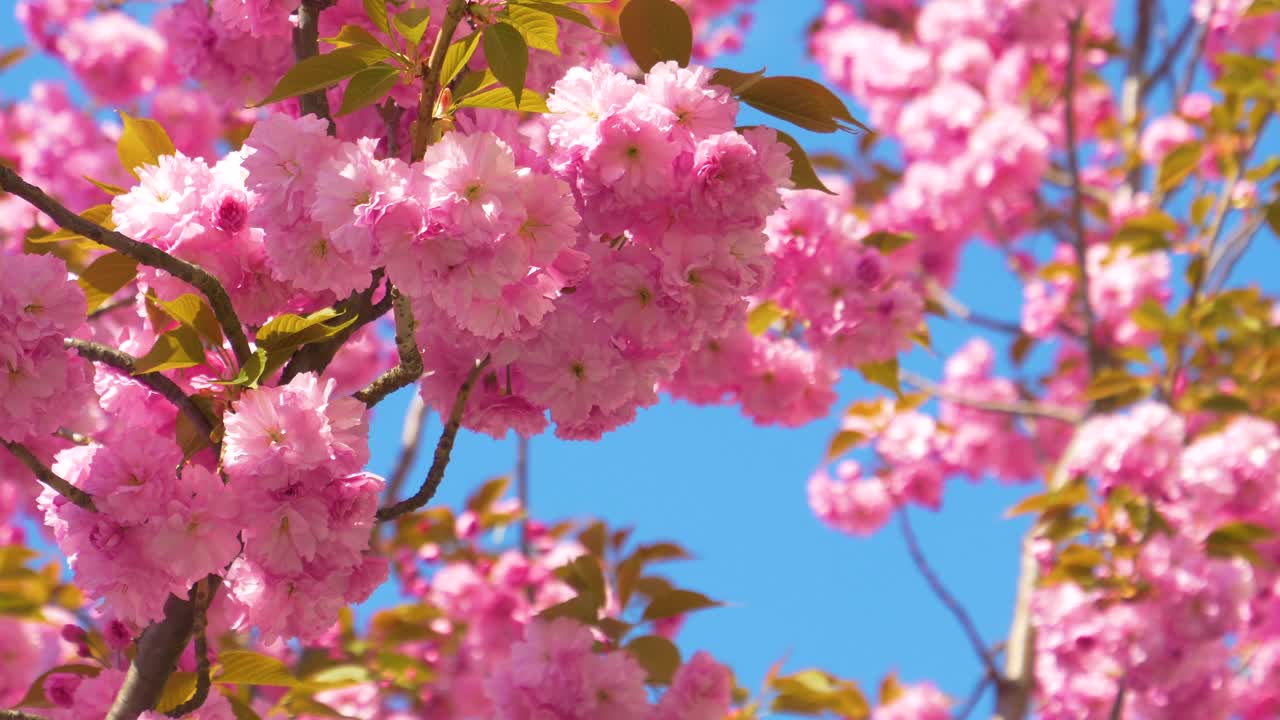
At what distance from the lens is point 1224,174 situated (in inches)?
149

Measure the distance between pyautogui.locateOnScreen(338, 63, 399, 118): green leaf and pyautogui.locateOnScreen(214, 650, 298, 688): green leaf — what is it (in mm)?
760

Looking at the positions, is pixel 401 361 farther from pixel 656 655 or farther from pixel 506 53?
pixel 656 655

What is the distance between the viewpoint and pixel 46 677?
5.71ft

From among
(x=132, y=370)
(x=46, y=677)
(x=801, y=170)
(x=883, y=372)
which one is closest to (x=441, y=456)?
(x=132, y=370)

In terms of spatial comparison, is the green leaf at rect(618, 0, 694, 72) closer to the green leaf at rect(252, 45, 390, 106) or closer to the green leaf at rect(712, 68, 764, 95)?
the green leaf at rect(712, 68, 764, 95)

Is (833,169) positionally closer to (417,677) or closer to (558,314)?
(417,677)

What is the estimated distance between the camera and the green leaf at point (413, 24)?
1291 millimetres

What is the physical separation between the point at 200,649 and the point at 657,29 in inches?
36.4

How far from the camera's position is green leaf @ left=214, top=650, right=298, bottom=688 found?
5.16 ft

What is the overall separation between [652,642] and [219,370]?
1.11 meters

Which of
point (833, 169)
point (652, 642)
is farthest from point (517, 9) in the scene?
point (833, 169)

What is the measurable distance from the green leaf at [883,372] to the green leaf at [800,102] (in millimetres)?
1097

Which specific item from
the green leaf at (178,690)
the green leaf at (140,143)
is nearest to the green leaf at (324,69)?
the green leaf at (140,143)

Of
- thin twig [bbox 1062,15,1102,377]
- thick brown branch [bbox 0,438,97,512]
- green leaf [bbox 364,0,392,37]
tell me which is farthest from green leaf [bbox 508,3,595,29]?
thin twig [bbox 1062,15,1102,377]
